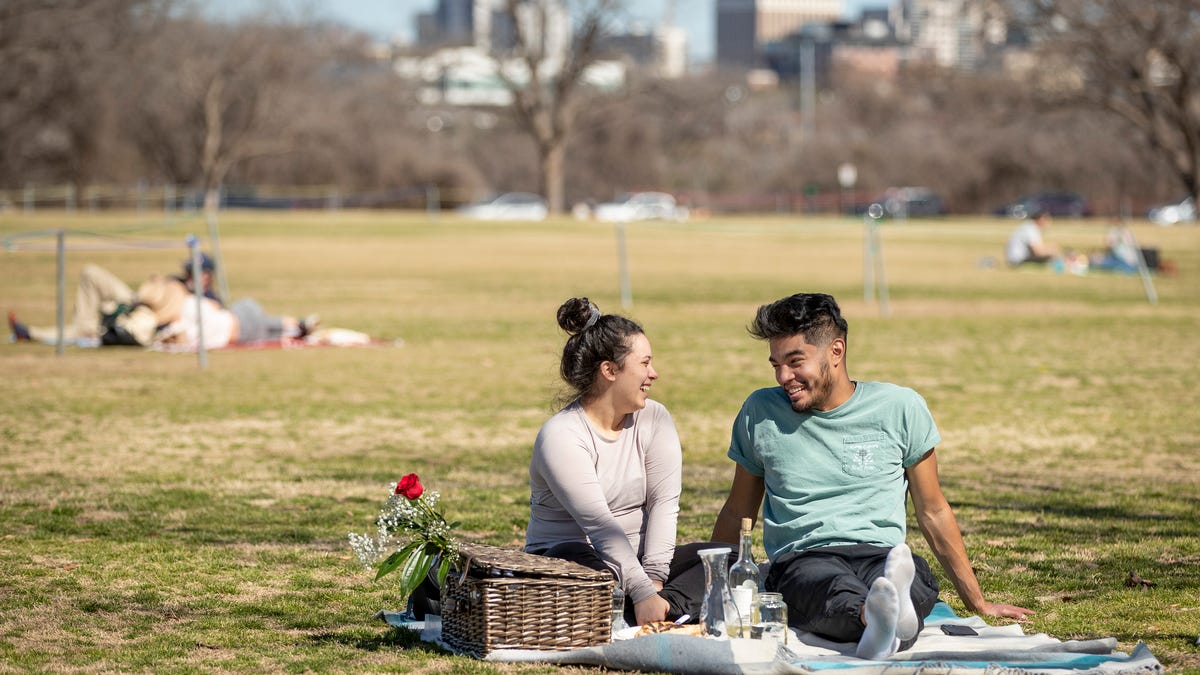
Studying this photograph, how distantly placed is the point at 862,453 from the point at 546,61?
212ft

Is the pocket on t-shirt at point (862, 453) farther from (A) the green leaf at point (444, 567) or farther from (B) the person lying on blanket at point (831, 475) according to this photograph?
(A) the green leaf at point (444, 567)

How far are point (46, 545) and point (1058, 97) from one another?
188 ft

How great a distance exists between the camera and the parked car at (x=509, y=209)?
2307 inches

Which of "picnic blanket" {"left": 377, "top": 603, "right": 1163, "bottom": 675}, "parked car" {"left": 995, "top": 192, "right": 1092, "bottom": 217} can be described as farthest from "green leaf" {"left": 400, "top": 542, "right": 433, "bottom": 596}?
"parked car" {"left": 995, "top": 192, "right": 1092, "bottom": 217}

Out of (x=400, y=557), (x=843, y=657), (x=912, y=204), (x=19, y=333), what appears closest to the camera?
(x=843, y=657)

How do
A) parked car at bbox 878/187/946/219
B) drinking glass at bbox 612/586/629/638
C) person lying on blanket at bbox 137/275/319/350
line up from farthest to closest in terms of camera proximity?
parked car at bbox 878/187/946/219 → person lying on blanket at bbox 137/275/319/350 → drinking glass at bbox 612/586/629/638

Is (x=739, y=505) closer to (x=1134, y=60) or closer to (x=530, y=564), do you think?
(x=530, y=564)

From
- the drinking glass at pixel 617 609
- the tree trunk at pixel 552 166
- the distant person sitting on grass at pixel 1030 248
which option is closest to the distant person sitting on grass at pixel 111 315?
the drinking glass at pixel 617 609

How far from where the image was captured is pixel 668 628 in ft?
17.1

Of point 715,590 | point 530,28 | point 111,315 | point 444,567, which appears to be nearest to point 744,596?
point 715,590

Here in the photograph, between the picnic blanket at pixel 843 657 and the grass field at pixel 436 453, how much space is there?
24 cm

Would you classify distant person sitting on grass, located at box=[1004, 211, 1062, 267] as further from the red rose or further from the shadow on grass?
the red rose

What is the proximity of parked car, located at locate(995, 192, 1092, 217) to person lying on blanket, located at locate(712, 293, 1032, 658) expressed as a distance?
57.2 meters

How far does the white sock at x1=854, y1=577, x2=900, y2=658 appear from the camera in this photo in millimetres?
4637
